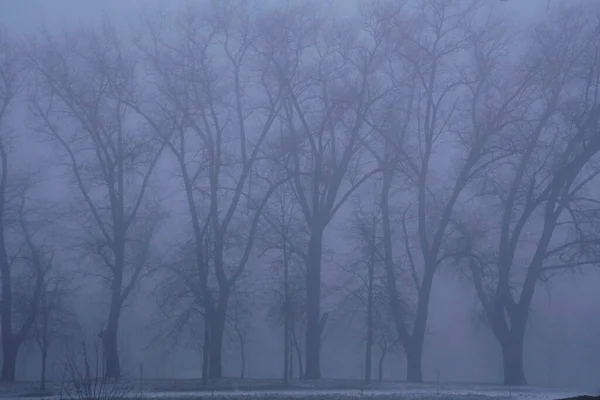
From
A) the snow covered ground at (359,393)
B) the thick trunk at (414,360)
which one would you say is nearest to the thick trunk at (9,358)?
the snow covered ground at (359,393)

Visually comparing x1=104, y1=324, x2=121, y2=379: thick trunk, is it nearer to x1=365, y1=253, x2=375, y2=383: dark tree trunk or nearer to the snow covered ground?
the snow covered ground

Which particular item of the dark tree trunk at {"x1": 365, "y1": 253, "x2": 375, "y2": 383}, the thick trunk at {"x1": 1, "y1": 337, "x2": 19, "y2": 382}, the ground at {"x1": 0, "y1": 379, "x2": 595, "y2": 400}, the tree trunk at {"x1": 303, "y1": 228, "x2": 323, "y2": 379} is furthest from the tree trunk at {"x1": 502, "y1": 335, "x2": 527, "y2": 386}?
the thick trunk at {"x1": 1, "y1": 337, "x2": 19, "y2": 382}

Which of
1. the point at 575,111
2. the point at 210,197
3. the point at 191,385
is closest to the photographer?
the point at 191,385

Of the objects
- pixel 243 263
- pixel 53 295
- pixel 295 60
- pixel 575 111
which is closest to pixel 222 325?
pixel 243 263

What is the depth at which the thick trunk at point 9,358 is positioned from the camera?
3253 centimetres

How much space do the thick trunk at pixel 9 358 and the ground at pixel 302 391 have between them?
611 cm

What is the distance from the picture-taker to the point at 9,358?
33.0 metres

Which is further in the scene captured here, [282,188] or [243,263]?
[282,188]

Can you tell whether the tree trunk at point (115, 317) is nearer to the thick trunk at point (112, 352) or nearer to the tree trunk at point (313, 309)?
the thick trunk at point (112, 352)

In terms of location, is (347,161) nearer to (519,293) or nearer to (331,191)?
(331,191)

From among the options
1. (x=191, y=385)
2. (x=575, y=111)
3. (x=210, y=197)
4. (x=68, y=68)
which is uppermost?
(x=68, y=68)

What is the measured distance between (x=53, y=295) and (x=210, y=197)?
24.6ft

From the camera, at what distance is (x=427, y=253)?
31.0 meters

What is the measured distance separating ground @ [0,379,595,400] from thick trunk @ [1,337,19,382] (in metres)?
6.11
